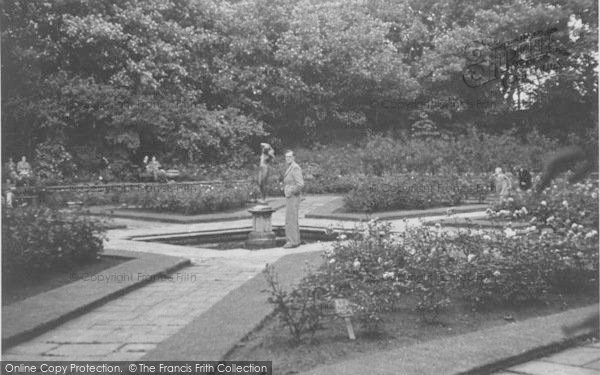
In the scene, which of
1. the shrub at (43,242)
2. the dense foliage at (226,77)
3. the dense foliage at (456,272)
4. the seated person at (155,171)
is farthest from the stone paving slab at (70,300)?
the seated person at (155,171)

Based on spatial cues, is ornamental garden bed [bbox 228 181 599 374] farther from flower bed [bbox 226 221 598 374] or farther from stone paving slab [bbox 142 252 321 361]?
stone paving slab [bbox 142 252 321 361]

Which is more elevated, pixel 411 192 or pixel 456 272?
pixel 411 192

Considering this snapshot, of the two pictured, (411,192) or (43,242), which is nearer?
(43,242)

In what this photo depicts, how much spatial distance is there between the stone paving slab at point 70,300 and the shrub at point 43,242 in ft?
1.73

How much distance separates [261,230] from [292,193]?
1.46m

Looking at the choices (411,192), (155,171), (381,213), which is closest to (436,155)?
(411,192)

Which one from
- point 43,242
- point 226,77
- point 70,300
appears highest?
point 226,77

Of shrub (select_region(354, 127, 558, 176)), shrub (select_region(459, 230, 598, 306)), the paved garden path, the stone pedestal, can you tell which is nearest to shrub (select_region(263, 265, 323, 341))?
the paved garden path

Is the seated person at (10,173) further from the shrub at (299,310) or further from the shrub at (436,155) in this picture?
the shrub at (436,155)

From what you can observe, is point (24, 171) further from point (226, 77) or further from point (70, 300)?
point (70, 300)

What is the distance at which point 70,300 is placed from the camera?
597 cm

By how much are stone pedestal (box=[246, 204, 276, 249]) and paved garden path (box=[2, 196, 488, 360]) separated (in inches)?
31.3

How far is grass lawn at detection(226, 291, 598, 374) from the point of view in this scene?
14.0 ft

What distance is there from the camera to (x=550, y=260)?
5691 mm
